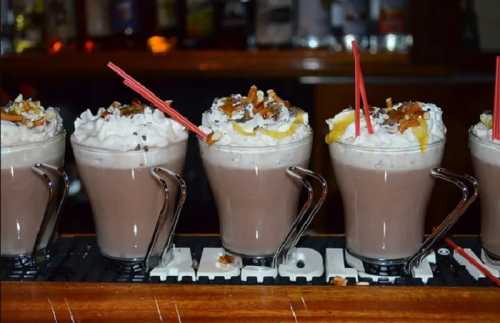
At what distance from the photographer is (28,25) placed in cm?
344

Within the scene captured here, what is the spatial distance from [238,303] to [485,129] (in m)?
0.56

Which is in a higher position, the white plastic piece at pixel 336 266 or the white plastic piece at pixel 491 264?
the white plastic piece at pixel 491 264

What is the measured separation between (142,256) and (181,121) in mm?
278

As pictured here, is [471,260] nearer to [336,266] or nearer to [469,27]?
[336,266]

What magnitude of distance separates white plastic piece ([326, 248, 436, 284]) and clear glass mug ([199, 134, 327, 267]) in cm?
9

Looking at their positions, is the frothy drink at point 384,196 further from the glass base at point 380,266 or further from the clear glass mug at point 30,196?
the clear glass mug at point 30,196

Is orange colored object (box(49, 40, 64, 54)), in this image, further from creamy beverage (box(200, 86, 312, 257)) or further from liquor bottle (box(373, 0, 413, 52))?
creamy beverage (box(200, 86, 312, 257))

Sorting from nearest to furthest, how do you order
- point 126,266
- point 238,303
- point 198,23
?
point 238,303 → point 126,266 → point 198,23

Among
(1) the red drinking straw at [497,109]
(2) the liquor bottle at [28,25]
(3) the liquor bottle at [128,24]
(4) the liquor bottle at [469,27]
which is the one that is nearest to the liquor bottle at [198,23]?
(3) the liquor bottle at [128,24]

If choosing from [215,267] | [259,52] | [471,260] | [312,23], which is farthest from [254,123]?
[312,23]

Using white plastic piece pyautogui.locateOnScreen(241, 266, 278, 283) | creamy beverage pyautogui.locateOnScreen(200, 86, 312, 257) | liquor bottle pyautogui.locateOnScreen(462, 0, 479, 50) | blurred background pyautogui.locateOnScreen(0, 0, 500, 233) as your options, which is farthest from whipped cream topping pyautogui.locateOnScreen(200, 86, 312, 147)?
liquor bottle pyautogui.locateOnScreen(462, 0, 479, 50)

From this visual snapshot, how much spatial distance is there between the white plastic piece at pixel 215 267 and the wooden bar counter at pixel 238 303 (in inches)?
1.9

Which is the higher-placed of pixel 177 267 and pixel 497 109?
pixel 497 109

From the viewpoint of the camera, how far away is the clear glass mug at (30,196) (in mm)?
1260
